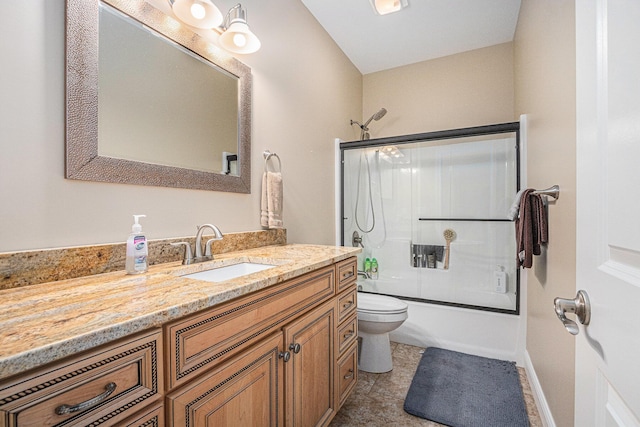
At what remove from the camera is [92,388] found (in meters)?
0.54

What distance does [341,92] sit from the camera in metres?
2.85

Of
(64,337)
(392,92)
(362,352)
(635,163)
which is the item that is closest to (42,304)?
(64,337)

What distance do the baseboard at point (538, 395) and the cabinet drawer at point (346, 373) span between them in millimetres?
936

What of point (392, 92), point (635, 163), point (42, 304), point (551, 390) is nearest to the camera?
point (635, 163)

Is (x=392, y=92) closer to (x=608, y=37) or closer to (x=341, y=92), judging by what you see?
(x=341, y=92)

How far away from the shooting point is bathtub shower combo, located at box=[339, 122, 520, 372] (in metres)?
2.33

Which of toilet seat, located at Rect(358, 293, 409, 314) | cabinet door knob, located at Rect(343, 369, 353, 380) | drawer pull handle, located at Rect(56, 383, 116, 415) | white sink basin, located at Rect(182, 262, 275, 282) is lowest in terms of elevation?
cabinet door knob, located at Rect(343, 369, 353, 380)

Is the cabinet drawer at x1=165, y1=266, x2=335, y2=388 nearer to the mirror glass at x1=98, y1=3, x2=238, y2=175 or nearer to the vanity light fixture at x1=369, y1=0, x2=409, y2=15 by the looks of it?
the mirror glass at x1=98, y1=3, x2=238, y2=175

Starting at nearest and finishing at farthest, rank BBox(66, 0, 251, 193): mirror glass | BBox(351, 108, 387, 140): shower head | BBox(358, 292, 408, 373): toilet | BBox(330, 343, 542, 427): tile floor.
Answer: BBox(66, 0, 251, 193): mirror glass < BBox(330, 343, 542, 427): tile floor < BBox(358, 292, 408, 373): toilet < BBox(351, 108, 387, 140): shower head

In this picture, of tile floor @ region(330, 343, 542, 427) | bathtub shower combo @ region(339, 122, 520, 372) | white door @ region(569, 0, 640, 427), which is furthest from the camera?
bathtub shower combo @ region(339, 122, 520, 372)

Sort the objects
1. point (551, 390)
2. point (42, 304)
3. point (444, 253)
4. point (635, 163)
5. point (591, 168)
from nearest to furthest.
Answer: point (635, 163)
point (591, 168)
point (42, 304)
point (551, 390)
point (444, 253)

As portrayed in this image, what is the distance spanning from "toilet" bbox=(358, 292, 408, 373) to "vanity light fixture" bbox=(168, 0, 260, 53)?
1726 mm

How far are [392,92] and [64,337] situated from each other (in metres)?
3.31

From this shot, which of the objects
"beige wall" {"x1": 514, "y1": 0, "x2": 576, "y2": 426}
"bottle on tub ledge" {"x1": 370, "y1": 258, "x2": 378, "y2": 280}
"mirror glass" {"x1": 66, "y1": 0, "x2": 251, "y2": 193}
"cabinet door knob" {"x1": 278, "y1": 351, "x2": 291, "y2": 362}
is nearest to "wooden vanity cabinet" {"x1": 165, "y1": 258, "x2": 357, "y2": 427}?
"cabinet door knob" {"x1": 278, "y1": 351, "x2": 291, "y2": 362}
